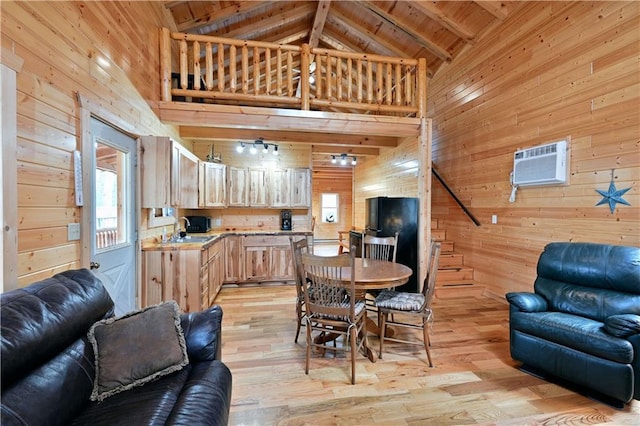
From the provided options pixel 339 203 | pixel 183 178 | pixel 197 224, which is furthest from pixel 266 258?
pixel 339 203

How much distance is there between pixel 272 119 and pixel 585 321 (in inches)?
148

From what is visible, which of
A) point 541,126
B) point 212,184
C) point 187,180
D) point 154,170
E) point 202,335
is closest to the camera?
point 202,335

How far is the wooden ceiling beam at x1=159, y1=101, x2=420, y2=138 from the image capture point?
3605mm

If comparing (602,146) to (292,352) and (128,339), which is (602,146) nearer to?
(292,352)

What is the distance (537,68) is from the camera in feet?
11.7

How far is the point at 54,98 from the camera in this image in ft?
5.97

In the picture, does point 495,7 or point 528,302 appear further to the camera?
point 495,7

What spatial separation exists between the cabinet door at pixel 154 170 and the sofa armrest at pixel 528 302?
11.8 feet

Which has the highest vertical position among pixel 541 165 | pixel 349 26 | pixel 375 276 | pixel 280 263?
pixel 349 26

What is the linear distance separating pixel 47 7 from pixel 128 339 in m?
2.07

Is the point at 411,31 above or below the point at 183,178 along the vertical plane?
above

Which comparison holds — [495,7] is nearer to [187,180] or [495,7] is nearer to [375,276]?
[375,276]

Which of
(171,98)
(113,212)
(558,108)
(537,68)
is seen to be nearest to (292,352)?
(113,212)

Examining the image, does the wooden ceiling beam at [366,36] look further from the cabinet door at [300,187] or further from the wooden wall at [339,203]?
the wooden wall at [339,203]
